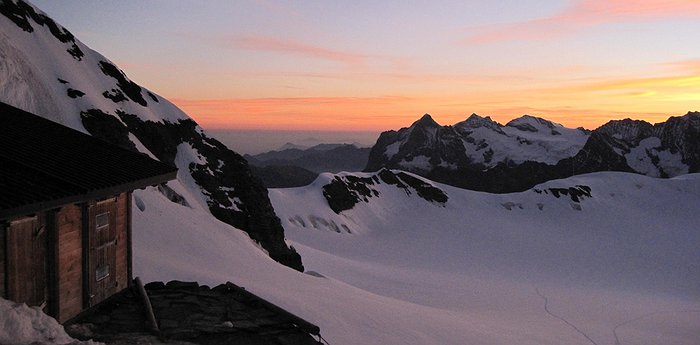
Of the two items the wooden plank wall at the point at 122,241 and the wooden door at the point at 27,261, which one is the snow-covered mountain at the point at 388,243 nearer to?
the wooden door at the point at 27,261

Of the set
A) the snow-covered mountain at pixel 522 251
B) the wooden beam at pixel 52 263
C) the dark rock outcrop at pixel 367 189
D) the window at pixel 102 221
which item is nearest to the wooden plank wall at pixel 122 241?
the window at pixel 102 221

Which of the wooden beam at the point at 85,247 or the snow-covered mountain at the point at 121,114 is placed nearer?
the wooden beam at the point at 85,247

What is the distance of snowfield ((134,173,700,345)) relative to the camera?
19797 millimetres

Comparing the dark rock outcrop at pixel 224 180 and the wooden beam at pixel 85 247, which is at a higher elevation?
the wooden beam at pixel 85 247

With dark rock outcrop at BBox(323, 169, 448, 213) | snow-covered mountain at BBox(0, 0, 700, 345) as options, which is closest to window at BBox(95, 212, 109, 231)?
snow-covered mountain at BBox(0, 0, 700, 345)

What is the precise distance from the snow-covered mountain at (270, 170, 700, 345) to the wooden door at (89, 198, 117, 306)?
9145 mm

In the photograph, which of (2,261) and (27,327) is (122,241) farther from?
(27,327)

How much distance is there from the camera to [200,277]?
1631cm

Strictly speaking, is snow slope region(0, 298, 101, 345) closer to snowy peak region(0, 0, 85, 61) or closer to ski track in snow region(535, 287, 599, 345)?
ski track in snow region(535, 287, 599, 345)

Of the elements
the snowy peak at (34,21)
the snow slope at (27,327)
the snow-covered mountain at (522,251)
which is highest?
the snowy peak at (34,21)

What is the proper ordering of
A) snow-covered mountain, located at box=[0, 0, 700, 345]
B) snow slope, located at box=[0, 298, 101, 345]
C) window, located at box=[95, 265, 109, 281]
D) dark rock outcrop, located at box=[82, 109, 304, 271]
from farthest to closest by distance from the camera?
dark rock outcrop, located at box=[82, 109, 304, 271]
snow-covered mountain, located at box=[0, 0, 700, 345]
window, located at box=[95, 265, 109, 281]
snow slope, located at box=[0, 298, 101, 345]

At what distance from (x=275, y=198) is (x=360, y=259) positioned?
50.4ft

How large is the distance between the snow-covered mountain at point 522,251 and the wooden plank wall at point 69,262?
10.1 m

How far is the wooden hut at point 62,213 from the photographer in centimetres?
851
